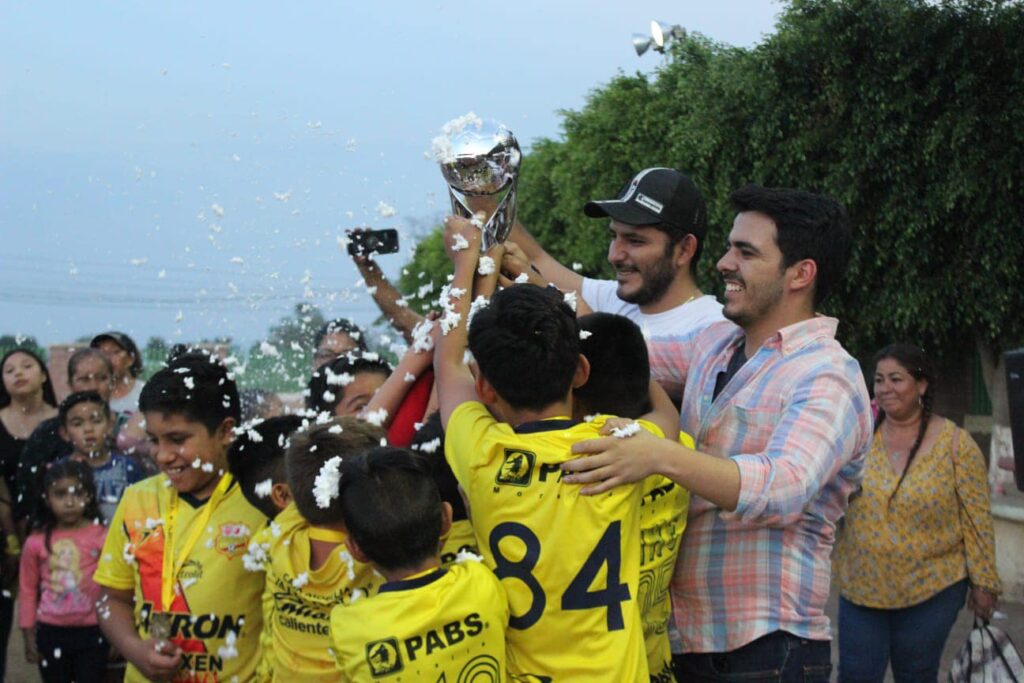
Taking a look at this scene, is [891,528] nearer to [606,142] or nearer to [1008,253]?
[1008,253]

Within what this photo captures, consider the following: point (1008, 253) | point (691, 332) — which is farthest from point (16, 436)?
point (1008, 253)

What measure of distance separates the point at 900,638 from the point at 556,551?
11.4ft

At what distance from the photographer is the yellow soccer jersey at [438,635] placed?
2.65 m

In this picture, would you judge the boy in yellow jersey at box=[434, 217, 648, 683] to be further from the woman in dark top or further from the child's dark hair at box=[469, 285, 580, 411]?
the woman in dark top

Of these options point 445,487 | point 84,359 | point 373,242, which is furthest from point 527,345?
point 84,359

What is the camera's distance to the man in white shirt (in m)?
3.52

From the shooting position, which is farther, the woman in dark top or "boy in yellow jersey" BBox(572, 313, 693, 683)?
the woman in dark top

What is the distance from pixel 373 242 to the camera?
11.0 ft

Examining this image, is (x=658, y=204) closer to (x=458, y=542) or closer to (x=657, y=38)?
(x=458, y=542)

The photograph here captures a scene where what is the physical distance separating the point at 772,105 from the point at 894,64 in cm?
143

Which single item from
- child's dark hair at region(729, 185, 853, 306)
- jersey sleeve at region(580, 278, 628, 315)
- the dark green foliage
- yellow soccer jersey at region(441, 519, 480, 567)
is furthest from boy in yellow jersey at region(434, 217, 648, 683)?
the dark green foliage

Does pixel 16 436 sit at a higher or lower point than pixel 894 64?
lower

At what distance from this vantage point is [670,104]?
45.7 feet

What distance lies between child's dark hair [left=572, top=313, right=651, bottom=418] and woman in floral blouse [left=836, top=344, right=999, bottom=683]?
3033mm
